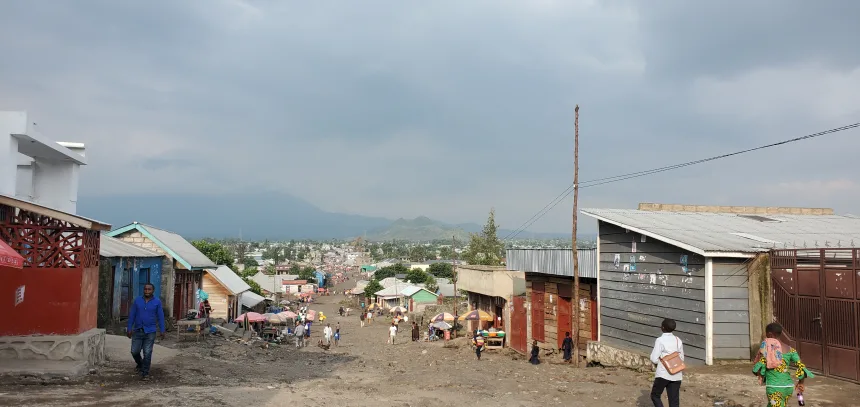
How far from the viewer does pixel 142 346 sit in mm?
11852

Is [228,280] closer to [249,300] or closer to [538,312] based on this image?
[249,300]

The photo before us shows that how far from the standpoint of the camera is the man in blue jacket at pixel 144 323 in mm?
11570

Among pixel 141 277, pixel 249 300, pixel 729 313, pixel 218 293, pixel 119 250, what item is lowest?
pixel 249 300

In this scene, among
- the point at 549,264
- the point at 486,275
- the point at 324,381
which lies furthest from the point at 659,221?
the point at 486,275

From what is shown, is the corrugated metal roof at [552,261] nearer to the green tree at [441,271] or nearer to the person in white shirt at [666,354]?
the person in white shirt at [666,354]

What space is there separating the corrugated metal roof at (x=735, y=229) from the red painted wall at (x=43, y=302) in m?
13.6

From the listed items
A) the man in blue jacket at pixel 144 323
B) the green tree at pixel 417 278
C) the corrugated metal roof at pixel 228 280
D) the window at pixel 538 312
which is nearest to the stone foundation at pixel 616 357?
the window at pixel 538 312

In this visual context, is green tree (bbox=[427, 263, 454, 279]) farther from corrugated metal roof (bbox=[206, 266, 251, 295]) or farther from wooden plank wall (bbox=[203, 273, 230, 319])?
wooden plank wall (bbox=[203, 273, 230, 319])

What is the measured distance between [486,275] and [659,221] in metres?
14.6

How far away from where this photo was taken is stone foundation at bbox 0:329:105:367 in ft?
37.4

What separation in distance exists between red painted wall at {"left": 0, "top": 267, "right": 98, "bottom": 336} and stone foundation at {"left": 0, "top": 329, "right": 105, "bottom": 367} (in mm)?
176

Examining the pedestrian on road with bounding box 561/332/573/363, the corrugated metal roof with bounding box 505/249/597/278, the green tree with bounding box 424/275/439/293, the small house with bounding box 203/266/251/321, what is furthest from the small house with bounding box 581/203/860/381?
the green tree with bounding box 424/275/439/293

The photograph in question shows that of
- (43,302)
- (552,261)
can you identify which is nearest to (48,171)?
(43,302)

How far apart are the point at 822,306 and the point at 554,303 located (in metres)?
12.1
